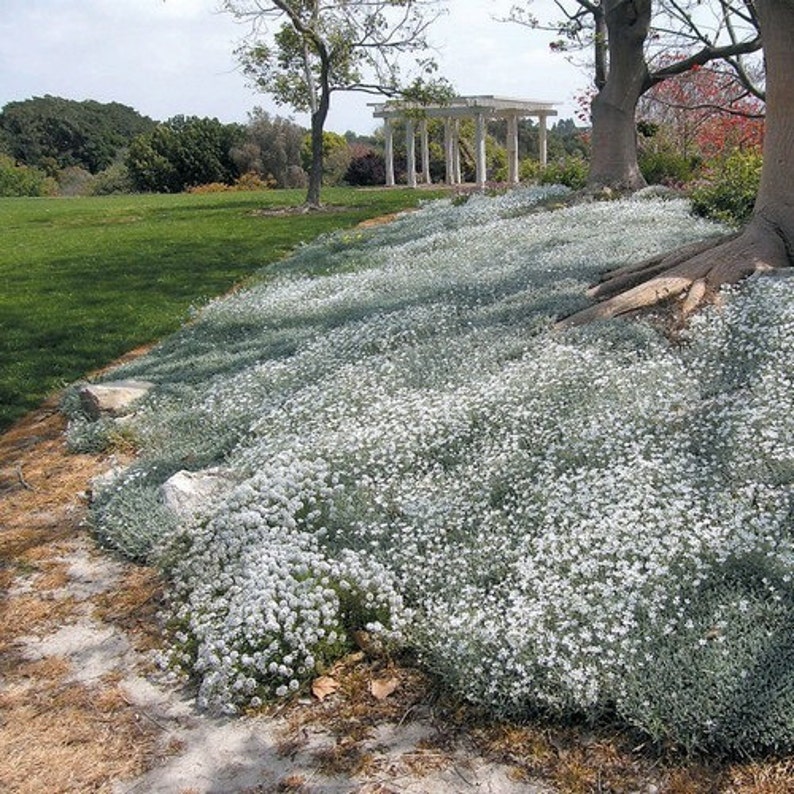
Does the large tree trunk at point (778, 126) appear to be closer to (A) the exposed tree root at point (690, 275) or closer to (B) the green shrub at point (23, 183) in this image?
(A) the exposed tree root at point (690, 275)

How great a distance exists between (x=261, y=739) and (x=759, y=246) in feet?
16.9

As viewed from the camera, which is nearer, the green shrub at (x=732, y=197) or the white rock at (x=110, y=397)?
the white rock at (x=110, y=397)

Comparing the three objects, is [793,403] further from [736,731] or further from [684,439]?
[736,731]

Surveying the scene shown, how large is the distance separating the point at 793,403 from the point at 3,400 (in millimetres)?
6119

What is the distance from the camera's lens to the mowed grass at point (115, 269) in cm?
848

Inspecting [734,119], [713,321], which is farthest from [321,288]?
[734,119]

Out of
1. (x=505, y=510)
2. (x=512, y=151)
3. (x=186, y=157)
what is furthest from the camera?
(x=186, y=157)

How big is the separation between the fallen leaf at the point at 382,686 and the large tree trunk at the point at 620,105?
12502 mm

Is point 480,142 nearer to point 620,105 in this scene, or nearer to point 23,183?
point 620,105

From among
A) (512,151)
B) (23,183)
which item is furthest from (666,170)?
(23,183)

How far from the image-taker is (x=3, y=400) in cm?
719

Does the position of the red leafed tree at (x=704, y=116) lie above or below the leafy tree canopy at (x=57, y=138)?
below

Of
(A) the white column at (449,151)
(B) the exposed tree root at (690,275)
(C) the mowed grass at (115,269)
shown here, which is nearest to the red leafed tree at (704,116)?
(C) the mowed grass at (115,269)

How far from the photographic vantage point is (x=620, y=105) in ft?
47.0
